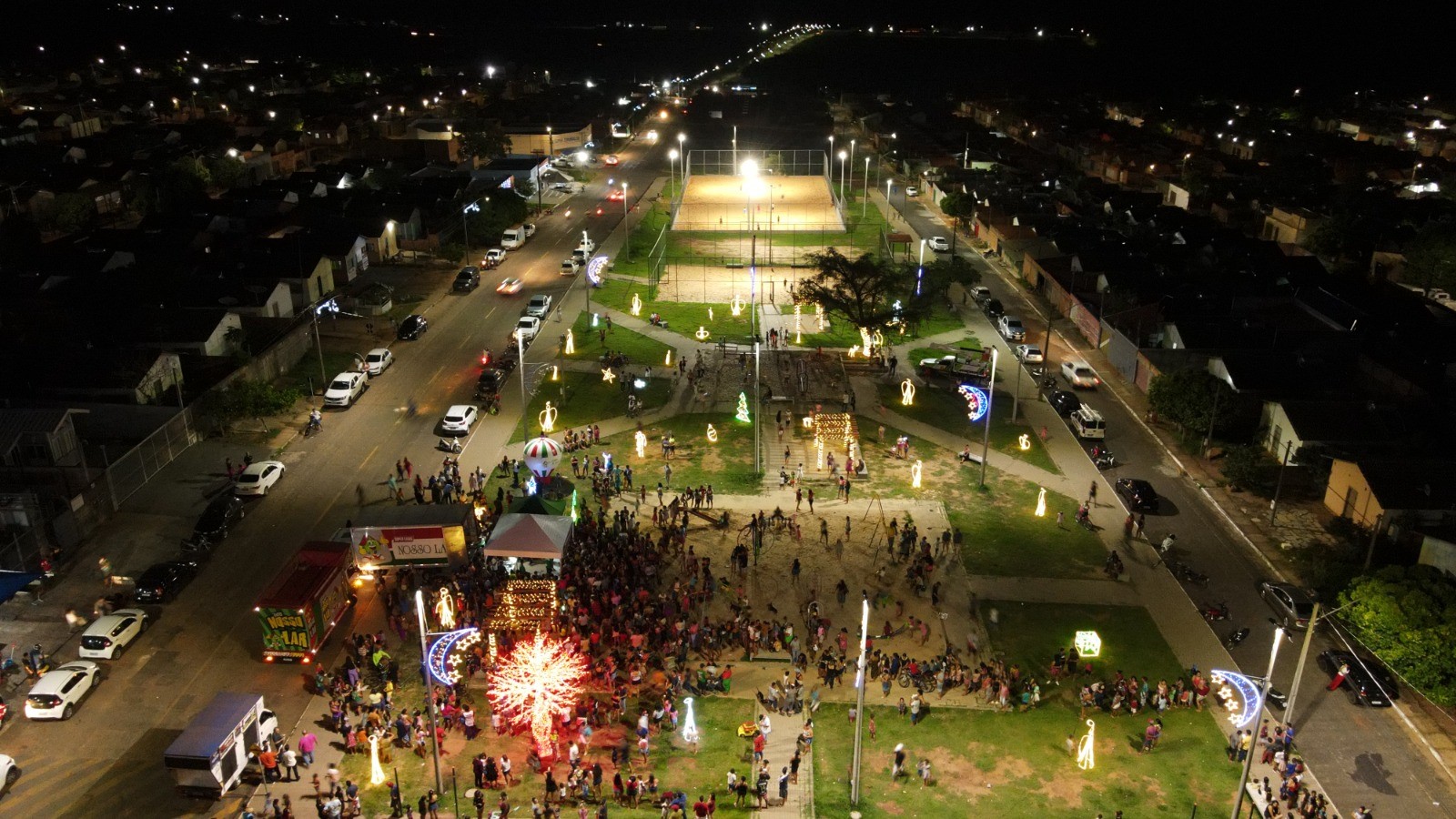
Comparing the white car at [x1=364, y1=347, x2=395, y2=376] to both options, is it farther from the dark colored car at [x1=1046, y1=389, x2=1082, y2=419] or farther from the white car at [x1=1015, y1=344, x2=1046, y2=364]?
the white car at [x1=1015, y1=344, x2=1046, y2=364]

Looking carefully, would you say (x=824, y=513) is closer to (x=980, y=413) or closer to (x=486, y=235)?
(x=980, y=413)

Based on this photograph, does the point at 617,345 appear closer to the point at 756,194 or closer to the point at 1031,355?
the point at 1031,355

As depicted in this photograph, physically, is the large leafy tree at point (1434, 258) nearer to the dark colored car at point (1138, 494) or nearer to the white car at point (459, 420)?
the dark colored car at point (1138, 494)

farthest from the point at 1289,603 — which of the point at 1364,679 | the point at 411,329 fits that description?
the point at 411,329

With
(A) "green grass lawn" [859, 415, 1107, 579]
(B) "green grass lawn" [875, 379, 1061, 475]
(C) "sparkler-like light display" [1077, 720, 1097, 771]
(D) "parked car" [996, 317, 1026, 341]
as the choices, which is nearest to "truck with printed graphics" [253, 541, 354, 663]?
(A) "green grass lawn" [859, 415, 1107, 579]

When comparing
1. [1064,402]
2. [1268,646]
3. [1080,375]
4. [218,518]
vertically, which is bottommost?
[1268,646]

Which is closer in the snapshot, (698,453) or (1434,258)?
(698,453)
